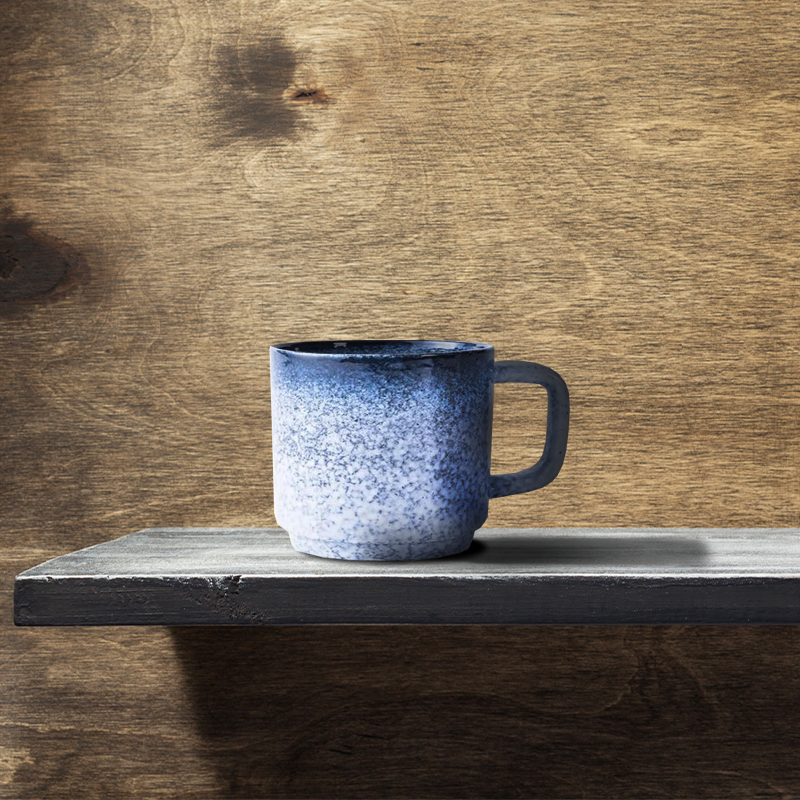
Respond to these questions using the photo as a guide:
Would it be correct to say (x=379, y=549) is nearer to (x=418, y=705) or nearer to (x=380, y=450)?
(x=380, y=450)

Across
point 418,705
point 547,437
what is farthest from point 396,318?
point 418,705

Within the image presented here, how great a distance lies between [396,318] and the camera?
0.54 m

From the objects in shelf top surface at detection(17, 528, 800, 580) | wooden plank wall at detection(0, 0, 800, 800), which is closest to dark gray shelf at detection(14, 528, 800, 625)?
shelf top surface at detection(17, 528, 800, 580)

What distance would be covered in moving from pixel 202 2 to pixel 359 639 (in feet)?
1.38

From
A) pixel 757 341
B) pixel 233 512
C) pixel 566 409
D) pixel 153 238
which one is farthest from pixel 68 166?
pixel 757 341

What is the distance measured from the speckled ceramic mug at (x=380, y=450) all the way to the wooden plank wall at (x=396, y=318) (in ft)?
0.35

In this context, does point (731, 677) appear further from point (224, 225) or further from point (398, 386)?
point (224, 225)

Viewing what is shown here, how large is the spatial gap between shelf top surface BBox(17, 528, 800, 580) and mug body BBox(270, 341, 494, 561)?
2cm

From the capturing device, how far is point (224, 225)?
54cm

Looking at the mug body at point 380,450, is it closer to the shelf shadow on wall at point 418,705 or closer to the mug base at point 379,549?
the mug base at point 379,549

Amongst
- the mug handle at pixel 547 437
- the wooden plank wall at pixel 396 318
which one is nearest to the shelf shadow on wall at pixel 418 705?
the wooden plank wall at pixel 396 318

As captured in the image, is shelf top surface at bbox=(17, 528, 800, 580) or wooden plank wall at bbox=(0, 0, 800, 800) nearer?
shelf top surface at bbox=(17, 528, 800, 580)

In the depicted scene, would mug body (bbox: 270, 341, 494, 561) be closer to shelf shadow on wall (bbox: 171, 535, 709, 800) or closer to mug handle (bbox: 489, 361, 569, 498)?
mug handle (bbox: 489, 361, 569, 498)

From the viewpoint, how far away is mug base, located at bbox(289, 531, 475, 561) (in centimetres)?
43
